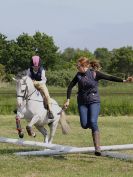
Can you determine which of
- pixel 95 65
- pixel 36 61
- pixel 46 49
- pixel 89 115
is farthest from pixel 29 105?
pixel 46 49

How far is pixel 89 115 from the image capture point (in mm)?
10383

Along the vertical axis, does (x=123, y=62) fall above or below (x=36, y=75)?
below

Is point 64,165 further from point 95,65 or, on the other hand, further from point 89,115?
point 95,65

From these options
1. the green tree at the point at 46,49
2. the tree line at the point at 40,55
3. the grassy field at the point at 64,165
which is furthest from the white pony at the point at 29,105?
the green tree at the point at 46,49

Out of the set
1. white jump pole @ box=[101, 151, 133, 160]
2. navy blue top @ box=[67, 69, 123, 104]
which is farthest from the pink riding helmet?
white jump pole @ box=[101, 151, 133, 160]

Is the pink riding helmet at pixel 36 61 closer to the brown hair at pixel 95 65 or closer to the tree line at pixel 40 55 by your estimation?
the brown hair at pixel 95 65

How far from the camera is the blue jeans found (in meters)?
10.3

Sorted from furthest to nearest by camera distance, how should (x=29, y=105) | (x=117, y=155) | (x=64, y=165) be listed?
(x=29, y=105) → (x=117, y=155) → (x=64, y=165)

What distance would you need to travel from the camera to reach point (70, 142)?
14.2 metres

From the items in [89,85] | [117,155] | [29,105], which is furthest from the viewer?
[29,105]

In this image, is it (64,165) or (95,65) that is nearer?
(64,165)

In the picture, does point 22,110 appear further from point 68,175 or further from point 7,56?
point 7,56

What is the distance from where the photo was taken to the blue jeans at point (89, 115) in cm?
1028

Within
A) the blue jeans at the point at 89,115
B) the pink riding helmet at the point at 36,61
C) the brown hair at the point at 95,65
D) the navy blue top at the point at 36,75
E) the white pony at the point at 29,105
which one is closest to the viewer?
the blue jeans at the point at 89,115
